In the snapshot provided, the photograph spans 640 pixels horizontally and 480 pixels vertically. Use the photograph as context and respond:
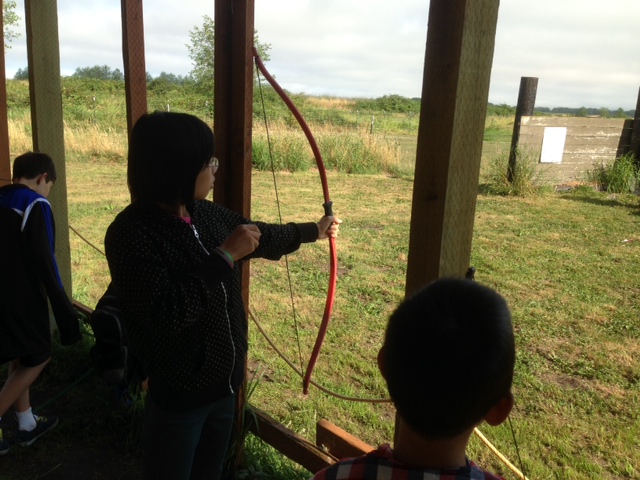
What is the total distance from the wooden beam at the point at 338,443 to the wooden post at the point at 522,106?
8.17 metres

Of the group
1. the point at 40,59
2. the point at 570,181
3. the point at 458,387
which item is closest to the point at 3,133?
the point at 40,59

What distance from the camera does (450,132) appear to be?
1308mm

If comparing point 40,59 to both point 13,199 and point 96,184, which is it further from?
point 96,184

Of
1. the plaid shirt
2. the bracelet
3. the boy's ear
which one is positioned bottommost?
the plaid shirt

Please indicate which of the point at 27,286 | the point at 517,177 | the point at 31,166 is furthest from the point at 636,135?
the point at 27,286

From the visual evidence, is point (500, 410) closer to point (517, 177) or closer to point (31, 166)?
point (31, 166)

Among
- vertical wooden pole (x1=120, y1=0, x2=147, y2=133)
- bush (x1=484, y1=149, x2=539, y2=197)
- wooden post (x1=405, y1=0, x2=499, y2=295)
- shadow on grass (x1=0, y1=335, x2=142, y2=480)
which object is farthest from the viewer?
bush (x1=484, y1=149, x2=539, y2=197)

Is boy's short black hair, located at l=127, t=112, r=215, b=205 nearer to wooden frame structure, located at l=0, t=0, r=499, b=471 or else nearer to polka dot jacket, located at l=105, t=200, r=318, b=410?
polka dot jacket, located at l=105, t=200, r=318, b=410

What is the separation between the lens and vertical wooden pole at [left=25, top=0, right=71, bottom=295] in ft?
9.95

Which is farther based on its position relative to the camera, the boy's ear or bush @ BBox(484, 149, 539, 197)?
bush @ BBox(484, 149, 539, 197)

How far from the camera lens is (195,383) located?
1554 mm

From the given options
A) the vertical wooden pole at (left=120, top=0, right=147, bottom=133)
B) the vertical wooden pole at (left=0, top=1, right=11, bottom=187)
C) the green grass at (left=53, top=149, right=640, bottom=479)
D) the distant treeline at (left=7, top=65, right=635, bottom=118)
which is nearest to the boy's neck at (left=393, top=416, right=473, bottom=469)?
the green grass at (left=53, top=149, right=640, bottom=479)

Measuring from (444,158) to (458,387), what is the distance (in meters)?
0.63

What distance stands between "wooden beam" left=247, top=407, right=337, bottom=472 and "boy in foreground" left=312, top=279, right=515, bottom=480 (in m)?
1.21
